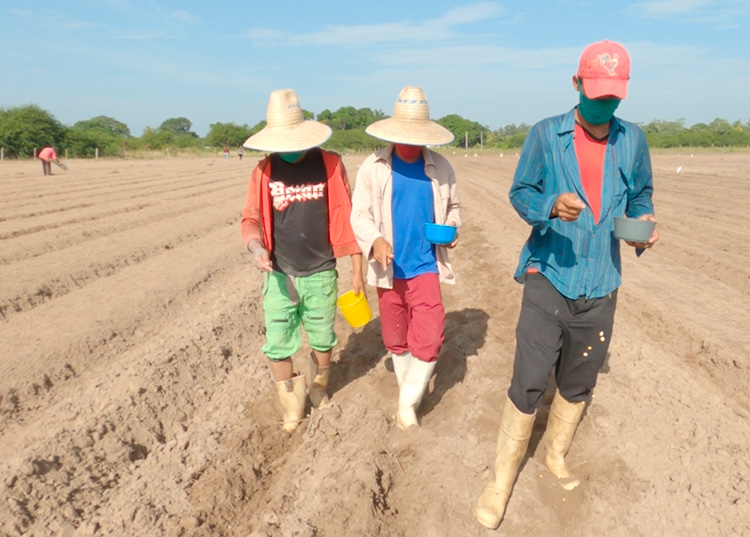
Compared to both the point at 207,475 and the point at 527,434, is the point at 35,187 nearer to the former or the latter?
the point at 207,475

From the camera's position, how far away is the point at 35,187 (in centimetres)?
1609

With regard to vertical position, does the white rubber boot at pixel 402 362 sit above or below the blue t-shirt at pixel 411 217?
below

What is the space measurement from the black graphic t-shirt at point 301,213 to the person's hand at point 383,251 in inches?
17.8

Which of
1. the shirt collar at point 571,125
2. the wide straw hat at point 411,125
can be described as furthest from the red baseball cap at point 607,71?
the wide straw hat at point 411,125

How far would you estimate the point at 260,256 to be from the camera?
3.36 metres

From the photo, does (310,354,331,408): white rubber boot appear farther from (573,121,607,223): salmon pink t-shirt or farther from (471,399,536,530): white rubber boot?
(573,121,607,223): salmon pink t-shirt

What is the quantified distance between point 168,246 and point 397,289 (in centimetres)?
598

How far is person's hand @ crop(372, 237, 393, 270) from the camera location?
3201mm

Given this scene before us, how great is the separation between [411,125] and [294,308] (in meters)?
1.23

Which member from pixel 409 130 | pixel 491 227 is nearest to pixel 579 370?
pixel 409 130

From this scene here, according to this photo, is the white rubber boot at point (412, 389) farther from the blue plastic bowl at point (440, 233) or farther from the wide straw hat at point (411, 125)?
the wide straw hat at point (411, 125)

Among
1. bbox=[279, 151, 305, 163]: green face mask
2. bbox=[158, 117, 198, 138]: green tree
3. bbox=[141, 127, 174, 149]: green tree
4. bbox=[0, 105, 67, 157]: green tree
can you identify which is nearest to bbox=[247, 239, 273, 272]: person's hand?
bbox=[279, 151, 305, 163]: green face mask

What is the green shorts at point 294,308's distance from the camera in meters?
3.62

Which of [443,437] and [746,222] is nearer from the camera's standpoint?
[443,437]
